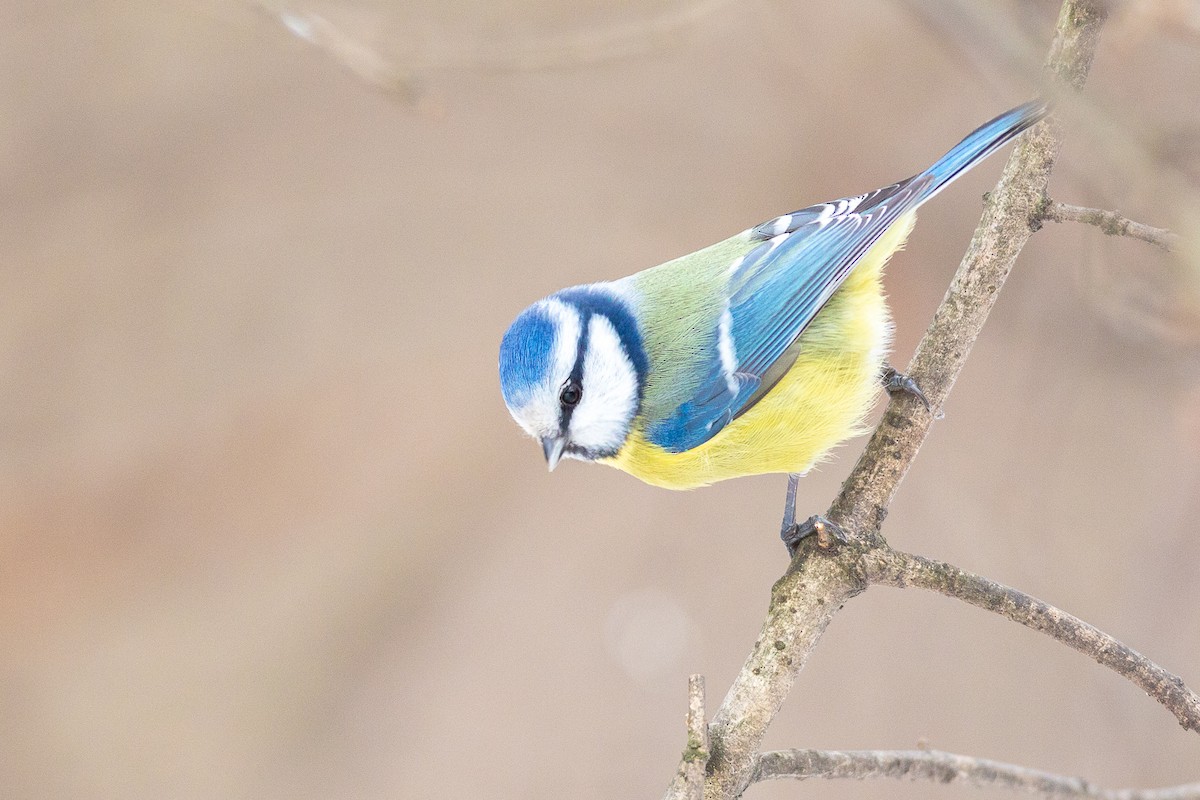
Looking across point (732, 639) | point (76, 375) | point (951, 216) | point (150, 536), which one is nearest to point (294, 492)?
point (150, 536)

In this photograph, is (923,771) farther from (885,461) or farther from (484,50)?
→ (484,50)

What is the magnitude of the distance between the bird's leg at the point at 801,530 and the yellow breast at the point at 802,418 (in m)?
0.08

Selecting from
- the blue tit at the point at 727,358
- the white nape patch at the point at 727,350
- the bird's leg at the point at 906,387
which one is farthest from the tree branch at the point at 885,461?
the white nape patch at the point at 727,350

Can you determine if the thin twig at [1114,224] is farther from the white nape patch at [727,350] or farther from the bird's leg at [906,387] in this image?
the white nape patch at [727,350]

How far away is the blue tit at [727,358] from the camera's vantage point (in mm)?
1566

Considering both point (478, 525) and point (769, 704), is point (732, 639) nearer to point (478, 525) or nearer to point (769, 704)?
point (478, 525)

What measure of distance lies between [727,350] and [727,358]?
15 millimetres

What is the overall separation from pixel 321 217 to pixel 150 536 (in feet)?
3.36

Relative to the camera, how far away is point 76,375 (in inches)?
112

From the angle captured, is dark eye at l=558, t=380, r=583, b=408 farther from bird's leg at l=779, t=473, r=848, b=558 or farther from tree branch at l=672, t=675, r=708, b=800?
tree branch at l=672, t=675, r=708, b=800

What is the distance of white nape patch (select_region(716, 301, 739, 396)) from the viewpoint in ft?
5.38

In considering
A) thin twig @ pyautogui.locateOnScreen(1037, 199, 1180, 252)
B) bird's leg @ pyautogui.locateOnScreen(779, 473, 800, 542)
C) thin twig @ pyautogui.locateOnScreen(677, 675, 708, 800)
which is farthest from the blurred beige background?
thin twig @ pyautogui.locateOnScreen(677, 675, 708, 800)

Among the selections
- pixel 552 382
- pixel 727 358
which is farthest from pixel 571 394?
pixel 727 358

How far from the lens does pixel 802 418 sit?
5.30 ft
